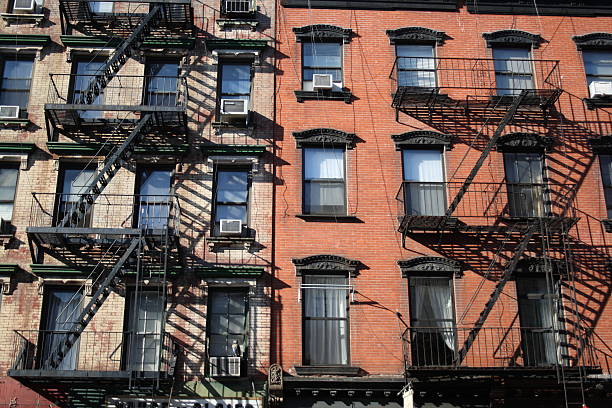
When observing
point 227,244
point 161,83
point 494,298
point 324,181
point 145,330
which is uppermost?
point 161,83

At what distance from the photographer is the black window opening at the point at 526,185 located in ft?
63.4

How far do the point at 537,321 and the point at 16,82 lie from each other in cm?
1489

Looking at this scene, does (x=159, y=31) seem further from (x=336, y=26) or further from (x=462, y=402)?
(x=462, y=402)

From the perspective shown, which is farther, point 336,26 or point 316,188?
point 336,26

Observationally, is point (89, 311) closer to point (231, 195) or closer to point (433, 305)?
point (231, 195)

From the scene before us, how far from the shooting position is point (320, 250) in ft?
61.1

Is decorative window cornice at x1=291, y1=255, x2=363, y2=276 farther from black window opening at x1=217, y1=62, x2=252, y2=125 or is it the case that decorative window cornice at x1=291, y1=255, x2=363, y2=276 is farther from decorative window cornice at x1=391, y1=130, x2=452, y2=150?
black window opening at x1=217, y1=62, x2=252, y2=125

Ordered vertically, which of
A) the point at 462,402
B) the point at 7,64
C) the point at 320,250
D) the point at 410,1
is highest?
the point at 410,1

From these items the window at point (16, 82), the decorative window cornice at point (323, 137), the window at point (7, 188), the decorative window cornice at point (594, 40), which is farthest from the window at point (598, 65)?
the window at point (7, 188)

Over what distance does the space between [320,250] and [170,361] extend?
4458mm

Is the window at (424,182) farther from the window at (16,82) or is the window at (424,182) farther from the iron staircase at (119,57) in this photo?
the window at (16,82)

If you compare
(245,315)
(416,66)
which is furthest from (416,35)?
(245,315)

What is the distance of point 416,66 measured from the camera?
20.8 meters

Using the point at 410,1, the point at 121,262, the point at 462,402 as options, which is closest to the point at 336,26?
the point at 410,1
